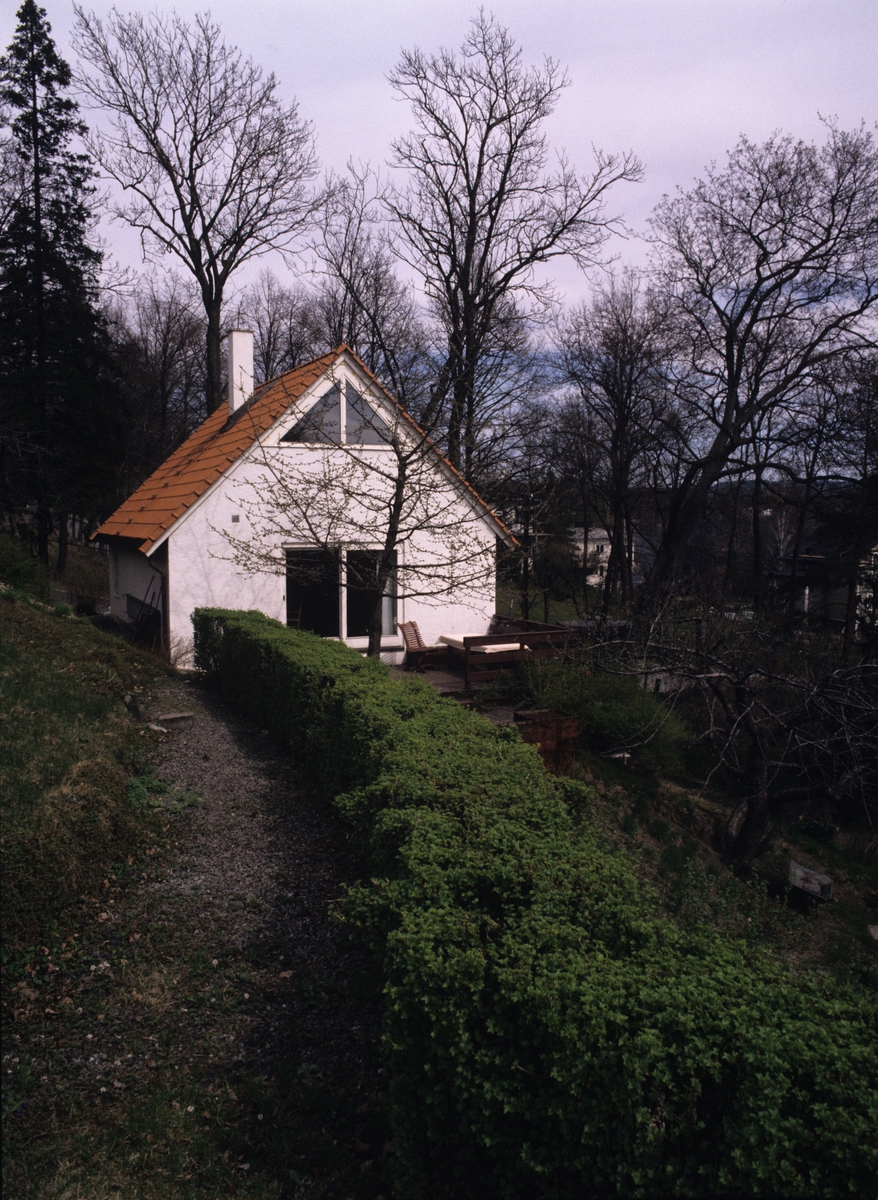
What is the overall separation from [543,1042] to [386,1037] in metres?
0.68

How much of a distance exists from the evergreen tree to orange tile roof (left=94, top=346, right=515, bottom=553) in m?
5.94

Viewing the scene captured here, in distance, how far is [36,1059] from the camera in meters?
3.99

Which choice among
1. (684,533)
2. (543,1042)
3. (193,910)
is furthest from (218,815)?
(684,533)

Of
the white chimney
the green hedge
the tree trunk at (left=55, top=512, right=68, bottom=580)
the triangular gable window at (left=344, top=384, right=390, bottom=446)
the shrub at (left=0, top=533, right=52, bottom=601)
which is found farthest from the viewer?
the tree trunk at (left=55, top=512, right=68, bottom=580)

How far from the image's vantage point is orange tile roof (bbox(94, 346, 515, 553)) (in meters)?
14.6

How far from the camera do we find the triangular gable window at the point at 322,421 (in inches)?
589

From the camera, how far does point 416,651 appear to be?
623 inches

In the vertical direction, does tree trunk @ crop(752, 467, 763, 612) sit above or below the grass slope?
above

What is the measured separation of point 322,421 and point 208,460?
9.27ft

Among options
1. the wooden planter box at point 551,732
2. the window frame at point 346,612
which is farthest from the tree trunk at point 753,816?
the window frame at point 346,612

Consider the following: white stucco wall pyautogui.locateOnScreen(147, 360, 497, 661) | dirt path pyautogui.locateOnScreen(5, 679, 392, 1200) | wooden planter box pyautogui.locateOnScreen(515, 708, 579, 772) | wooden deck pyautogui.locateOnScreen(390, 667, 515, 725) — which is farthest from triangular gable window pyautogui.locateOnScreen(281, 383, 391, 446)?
dirt path pyautogui.locateOnScreen(5, 679, 392, 1200)

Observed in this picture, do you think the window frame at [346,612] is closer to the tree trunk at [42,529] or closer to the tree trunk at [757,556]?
the tree trunk at [757,556]

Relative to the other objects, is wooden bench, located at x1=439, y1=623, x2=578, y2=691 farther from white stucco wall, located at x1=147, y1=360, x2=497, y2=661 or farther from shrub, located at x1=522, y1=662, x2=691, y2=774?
white stucco wall, located at x1=147, y1=360, x2=497, y2=661

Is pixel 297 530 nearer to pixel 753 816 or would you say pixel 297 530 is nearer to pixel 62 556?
pixel 753 816
